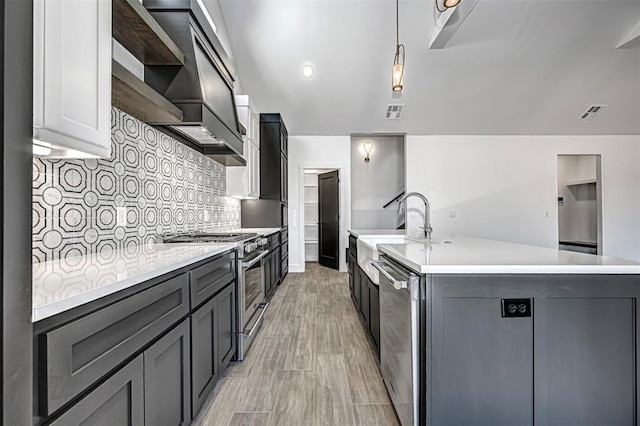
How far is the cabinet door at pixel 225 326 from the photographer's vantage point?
2016 mm

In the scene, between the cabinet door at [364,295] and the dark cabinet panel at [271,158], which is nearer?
the cabinet door at [364,295]

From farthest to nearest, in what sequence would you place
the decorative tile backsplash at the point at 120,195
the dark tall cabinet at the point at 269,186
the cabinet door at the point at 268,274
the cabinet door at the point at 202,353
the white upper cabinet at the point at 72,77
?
the dark tall cabinet at the point at 269,186 → the cabinet door at the point at 268,274 → the cabinet door at the point at 202,353 → the decorative tile backsplash at the point at 120,195 → the white upper cabinet at the point at 72,77

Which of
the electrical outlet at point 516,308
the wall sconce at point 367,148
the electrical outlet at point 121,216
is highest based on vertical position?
the wall sconce at point 367,148

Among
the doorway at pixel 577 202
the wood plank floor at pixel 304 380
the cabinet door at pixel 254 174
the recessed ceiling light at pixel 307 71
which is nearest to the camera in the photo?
the wood plank floor at pixel 304 380

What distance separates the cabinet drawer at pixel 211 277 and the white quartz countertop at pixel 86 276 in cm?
9

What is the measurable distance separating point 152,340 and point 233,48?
4678 millimetres

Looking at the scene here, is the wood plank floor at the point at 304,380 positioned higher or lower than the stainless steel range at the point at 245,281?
lower

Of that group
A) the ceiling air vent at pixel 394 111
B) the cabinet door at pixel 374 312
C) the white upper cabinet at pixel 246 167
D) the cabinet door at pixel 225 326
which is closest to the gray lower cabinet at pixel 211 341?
the cabinet door at pixel 225 326

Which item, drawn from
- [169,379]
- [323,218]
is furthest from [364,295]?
[323,218]

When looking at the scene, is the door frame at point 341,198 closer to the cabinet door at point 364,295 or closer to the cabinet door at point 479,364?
the cabinet door at point 364,295

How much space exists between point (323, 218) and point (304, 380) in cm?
A: 504

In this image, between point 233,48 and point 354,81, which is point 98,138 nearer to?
point 233,48

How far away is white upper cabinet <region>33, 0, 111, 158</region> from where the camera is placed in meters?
0.97

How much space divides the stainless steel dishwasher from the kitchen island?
5cm
